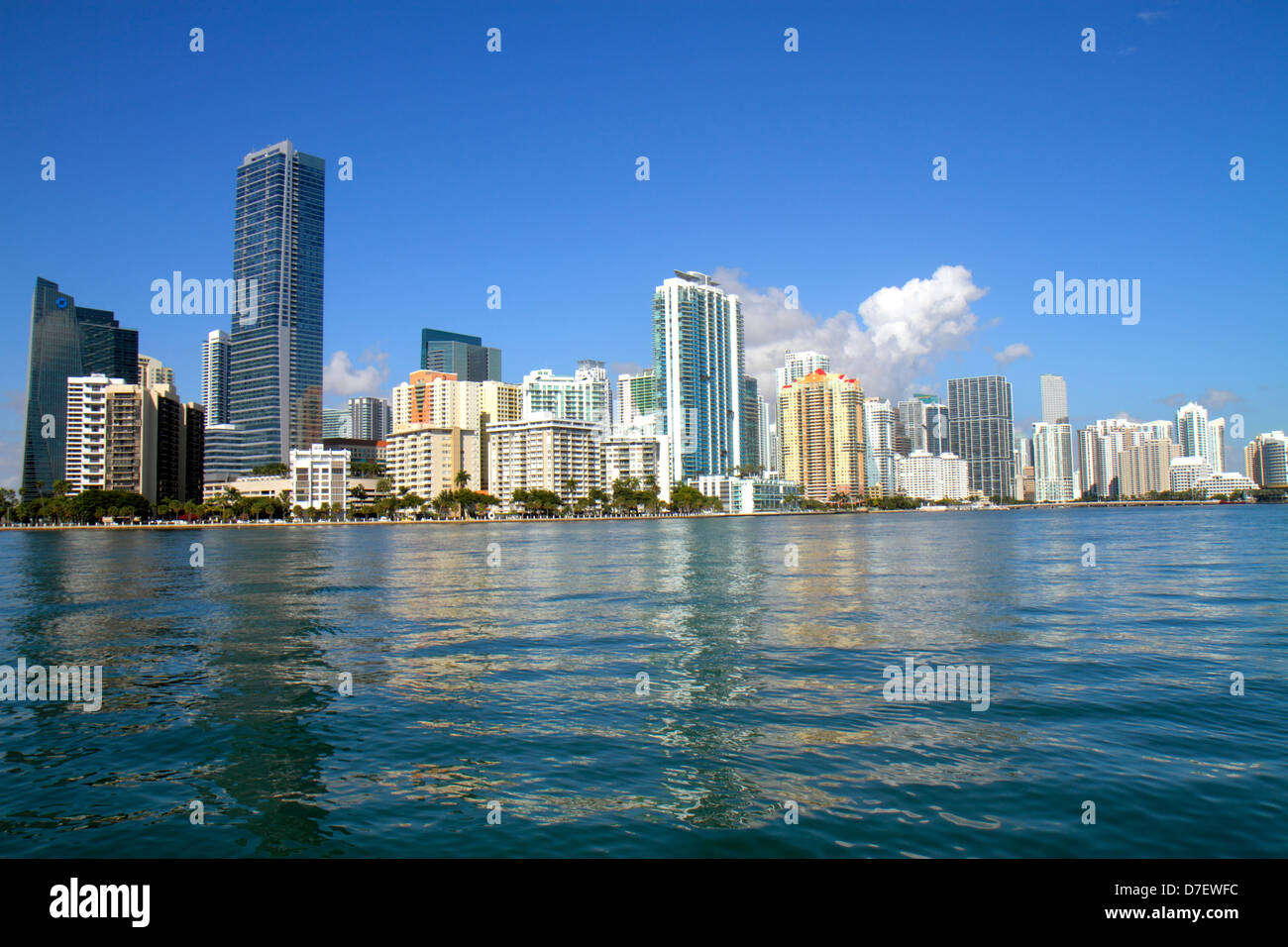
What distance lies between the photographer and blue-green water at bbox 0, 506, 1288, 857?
1092 centimetres

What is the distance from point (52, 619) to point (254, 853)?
1117 inches

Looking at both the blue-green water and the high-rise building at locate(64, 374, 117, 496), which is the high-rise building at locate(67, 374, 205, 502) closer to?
the high-rise building at locate(64, 374, 117, 496)

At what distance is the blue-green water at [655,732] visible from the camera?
430 inches

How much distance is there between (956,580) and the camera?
143 feet

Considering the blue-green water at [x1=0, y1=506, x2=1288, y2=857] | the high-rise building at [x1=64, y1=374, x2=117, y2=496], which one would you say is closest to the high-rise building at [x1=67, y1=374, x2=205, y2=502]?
the high-rise building at [x1=64, y1=374, x2=117, y2=496]

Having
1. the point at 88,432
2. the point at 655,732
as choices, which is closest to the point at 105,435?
the point at 88,432

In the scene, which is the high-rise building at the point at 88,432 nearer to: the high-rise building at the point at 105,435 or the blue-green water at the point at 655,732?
the high-rise building at the point at 105,435

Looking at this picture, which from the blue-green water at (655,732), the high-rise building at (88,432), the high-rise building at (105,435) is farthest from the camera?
the high-rise building at (105,435)

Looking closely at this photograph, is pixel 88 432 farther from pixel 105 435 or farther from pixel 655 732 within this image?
pixel 655 732

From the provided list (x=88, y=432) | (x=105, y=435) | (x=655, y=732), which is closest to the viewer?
(x=655, y=732)

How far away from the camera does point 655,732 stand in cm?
1538

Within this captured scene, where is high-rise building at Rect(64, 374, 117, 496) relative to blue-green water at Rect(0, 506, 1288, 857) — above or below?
above

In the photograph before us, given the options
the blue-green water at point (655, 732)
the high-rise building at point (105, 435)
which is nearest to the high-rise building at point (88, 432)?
the high-rise building at point (105, 435)
